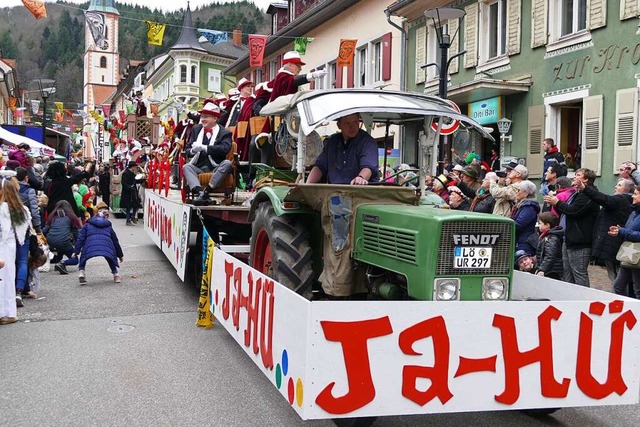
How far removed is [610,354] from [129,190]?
18.8 m

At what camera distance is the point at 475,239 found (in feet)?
15.5

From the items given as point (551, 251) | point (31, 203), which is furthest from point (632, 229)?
point (31, 203)

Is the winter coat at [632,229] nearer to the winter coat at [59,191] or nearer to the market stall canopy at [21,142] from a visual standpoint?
the winter coat at [59,191]

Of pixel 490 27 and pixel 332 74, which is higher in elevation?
pixel 332 74

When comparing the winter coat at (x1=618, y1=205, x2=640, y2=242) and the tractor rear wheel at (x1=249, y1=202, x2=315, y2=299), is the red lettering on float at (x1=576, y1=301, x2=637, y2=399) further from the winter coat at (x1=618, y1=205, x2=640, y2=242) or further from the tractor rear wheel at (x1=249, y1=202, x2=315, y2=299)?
the winter coat at (x1=618, y1=205, x2=640, y2=242)

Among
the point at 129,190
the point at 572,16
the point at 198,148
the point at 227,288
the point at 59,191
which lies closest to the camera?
the point at 227,288

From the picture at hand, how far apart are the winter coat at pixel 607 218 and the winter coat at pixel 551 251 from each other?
0.63 m

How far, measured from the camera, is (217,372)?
631 cm

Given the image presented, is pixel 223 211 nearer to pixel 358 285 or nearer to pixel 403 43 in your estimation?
pixel 358 285

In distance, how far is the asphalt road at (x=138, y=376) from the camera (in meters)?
5.14

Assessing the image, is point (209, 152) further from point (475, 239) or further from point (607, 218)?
point (475, 239)

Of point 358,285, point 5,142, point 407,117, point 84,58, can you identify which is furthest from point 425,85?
point 84,58

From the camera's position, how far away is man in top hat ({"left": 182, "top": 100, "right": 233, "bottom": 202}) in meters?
10.2

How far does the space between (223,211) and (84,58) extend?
375 feet
